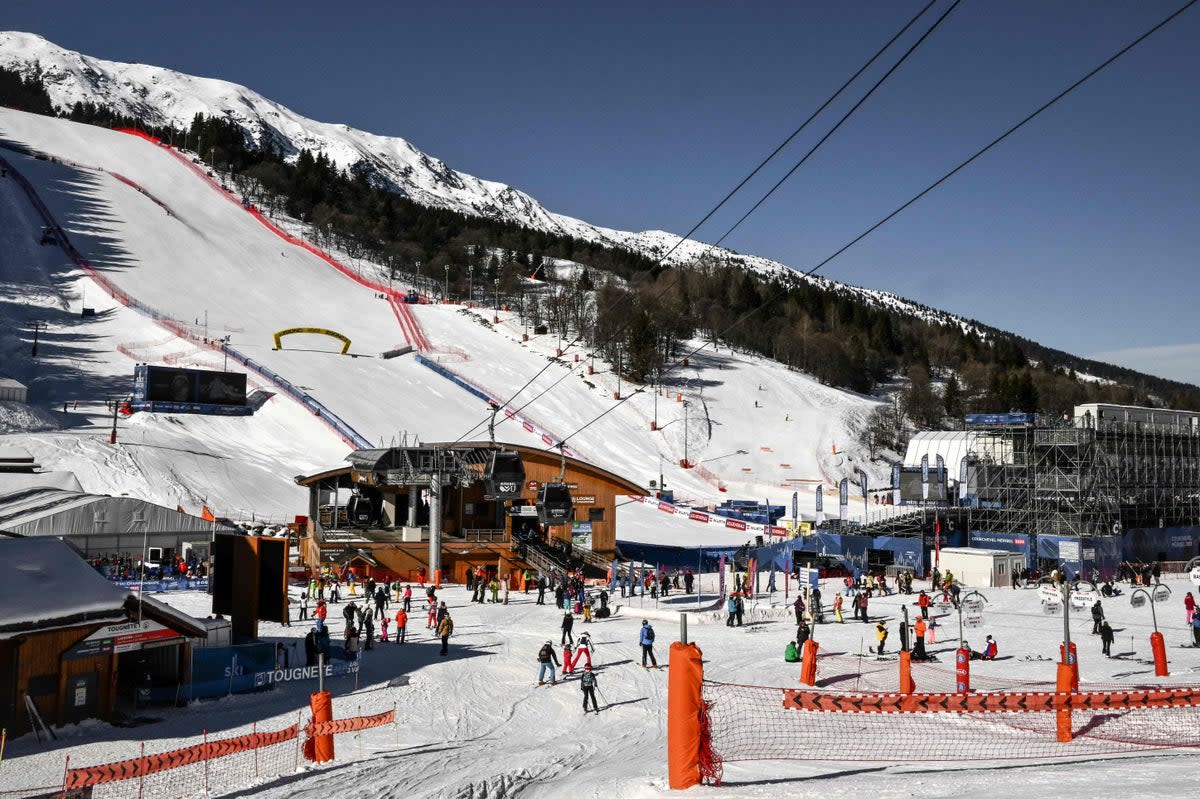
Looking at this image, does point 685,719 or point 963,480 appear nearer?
point 685,719

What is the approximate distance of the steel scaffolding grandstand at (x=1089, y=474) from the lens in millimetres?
43000

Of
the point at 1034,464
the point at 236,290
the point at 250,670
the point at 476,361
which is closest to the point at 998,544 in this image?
the point at 1034,464

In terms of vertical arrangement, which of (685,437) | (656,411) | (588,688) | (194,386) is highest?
(656,411)

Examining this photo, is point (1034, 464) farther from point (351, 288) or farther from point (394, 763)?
point (351, 288)

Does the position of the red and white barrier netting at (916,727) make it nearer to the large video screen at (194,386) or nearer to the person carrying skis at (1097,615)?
the person carrying skis at (1097,615)

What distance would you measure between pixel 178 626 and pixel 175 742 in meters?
2.70

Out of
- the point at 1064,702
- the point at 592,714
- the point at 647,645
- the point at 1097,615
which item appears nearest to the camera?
the point at 1064,702

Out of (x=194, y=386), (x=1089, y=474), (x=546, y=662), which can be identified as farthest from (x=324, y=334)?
(x=546, y=662)

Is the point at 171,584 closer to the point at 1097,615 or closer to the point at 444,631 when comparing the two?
the point at 444,631

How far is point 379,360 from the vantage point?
2670 inches

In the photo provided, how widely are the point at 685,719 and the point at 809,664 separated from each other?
9134 millimetres

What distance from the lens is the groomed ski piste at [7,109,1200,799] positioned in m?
12.0

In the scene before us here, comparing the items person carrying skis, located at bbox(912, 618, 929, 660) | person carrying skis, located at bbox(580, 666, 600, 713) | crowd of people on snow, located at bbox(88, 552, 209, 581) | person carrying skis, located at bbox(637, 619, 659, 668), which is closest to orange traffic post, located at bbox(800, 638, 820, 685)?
person carrying skis, located at bbox(637, 619, 659, 668)

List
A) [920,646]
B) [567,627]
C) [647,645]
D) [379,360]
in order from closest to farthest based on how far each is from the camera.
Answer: [647,645], [920,646], [567,627], [379,360]
